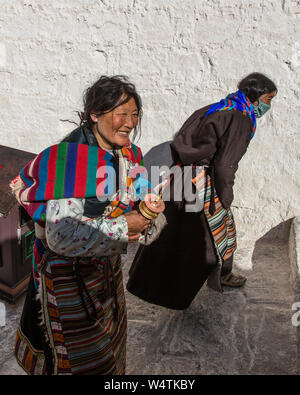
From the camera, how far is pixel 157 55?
11.8ft

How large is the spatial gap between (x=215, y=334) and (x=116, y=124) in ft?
5.85

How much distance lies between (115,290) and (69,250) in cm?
46

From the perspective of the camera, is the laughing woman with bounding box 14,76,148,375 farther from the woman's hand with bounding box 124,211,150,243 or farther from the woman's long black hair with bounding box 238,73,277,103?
the woman's long black hair with bounding box 238,73,277,103

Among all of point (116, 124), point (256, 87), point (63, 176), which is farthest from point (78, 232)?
point (256, 87)

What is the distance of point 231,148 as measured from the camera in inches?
103

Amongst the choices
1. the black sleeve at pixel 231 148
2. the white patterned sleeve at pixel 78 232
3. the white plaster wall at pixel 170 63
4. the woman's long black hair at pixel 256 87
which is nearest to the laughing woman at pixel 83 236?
the white patterned sleeve at pixel 78 232

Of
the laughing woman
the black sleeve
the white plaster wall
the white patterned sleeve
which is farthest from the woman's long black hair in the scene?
the white patterned sleeve

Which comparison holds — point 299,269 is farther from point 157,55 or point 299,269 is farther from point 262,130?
point 157,55

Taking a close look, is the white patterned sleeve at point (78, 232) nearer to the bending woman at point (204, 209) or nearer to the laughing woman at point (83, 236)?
the laughing woman at point (83, 236)

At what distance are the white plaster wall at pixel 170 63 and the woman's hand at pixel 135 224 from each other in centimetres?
227

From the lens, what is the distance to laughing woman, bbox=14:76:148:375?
1521mm

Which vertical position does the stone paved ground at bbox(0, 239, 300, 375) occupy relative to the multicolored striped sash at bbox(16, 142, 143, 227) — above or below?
below

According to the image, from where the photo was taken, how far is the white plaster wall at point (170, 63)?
11.1 feet

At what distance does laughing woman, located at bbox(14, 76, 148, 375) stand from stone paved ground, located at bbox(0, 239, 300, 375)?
2.30 feet
